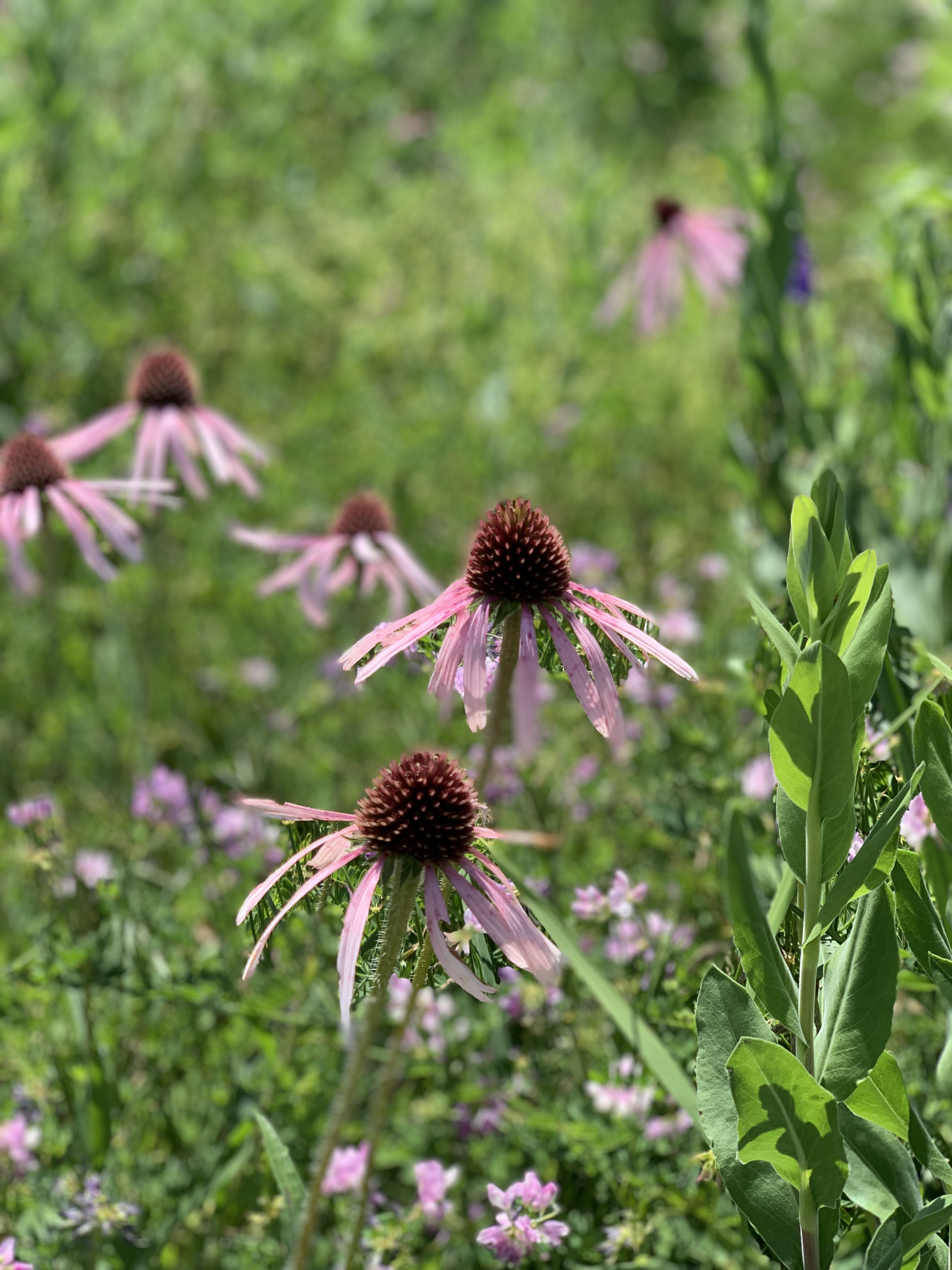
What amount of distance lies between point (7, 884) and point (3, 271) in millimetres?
1803

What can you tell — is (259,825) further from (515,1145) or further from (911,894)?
(911,894)

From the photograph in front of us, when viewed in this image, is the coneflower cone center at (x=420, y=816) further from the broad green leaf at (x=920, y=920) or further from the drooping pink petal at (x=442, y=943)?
the broad green leaf at (x=920, y=920)

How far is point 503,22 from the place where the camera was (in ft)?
19.7

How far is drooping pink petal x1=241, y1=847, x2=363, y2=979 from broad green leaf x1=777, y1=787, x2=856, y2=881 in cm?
28

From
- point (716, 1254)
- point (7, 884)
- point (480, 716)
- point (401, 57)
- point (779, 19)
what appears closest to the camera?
point (480, 716)

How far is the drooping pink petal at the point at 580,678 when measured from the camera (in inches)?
33.6

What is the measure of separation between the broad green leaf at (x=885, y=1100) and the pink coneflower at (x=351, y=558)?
1001 millimetres

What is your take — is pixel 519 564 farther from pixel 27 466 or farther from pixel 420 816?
pixel 27 466

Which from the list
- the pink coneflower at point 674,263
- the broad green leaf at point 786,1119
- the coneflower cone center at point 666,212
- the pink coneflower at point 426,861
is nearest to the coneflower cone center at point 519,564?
Result: the pink coneflower at point 426,861

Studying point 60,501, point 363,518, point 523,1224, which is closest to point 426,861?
point 523,1224

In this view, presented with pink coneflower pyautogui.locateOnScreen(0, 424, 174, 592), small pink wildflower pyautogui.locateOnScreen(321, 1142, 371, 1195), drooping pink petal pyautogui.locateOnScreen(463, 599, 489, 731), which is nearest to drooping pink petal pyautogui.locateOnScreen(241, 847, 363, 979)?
drooping pink petal pyautogui.locateOnScreen(463, 599, 489, 731)

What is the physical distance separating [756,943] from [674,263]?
290 cm

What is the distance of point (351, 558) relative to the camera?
1809 millimetres

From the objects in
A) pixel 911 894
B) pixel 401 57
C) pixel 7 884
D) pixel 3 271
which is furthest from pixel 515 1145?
pixel 401 57
